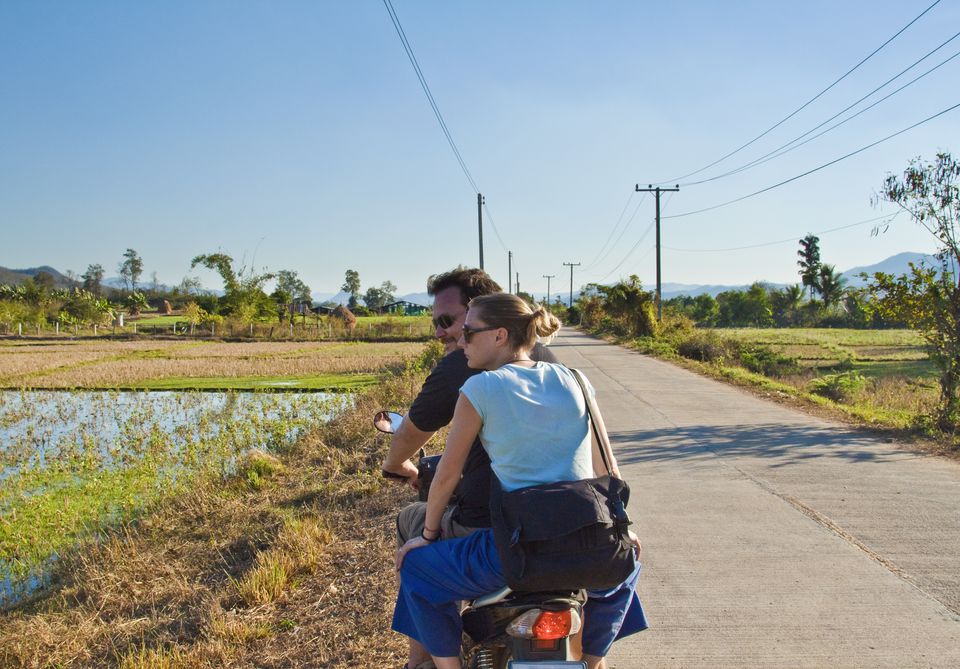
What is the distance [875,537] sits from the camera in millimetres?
5387

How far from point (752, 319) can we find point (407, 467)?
95722mm

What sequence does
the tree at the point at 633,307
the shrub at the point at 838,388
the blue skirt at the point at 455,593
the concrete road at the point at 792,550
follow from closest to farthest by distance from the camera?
1. the blue skirt at the point at 455,593
2. the concrete road at the point at 792,550
3. the shrub at the point at 838,388
4. the tree at the point at 633,307

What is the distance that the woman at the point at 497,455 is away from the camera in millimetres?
2498

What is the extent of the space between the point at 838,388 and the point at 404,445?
15221mm

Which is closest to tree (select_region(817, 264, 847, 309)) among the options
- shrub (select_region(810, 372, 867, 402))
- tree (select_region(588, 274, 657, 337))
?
tree (select_region(588, 274, 657, 337))

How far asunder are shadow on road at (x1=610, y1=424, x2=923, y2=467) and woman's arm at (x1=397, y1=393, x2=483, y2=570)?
18.7 feet

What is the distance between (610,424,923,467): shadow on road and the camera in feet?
27.4

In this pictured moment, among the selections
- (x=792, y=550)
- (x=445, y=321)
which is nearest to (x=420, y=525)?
(x=445, y=321)

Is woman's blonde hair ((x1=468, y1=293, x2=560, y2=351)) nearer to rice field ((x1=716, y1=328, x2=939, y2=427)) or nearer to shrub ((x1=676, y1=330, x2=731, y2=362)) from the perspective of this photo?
rice field ((x1=716, y1=328, x2=939, y2=427))

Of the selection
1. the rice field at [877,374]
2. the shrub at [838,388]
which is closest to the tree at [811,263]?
the rice field at [877,374]

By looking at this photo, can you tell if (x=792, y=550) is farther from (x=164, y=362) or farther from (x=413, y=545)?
(x=164, y=362)

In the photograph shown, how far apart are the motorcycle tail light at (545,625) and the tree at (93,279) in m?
126

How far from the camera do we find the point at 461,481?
285 centimetres

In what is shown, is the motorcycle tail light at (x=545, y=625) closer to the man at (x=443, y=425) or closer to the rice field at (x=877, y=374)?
the man at (x=443, y=425)
